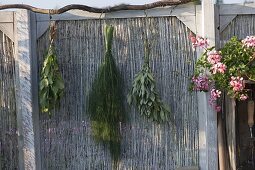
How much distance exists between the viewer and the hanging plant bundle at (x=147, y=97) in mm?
5312

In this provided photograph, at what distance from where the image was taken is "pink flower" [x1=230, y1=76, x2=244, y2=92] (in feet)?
16.3

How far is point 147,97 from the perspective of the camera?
5301mm

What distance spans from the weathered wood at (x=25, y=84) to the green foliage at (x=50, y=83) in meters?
0.20

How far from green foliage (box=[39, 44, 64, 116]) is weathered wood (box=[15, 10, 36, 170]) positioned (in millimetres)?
200

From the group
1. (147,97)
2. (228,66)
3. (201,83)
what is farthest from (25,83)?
(228,66)

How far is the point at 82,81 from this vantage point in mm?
5598

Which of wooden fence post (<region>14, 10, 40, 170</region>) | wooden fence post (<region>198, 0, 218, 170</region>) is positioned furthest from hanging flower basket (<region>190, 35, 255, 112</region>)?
wooden fence post (<region>14, 10, 40, 170</region>)

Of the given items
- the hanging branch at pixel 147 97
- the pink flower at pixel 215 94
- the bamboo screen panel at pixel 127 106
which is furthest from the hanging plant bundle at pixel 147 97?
the pink flower at pixel 215 94

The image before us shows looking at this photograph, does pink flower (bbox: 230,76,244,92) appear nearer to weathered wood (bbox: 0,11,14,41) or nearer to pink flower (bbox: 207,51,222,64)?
pink flower (bbox: 207,51,222,64)

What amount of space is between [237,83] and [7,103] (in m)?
2.91

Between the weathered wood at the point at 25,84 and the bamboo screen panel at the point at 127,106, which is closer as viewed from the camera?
the weathered wood at the point at 25,84

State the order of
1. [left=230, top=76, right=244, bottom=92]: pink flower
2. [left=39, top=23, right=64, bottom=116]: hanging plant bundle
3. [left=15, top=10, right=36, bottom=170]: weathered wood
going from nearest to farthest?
[left=230, top=76, right=244, bottom=92]: pink flower → [left=39, top=23, right=64, bottom=116]: hanging plant bundle → [left=15, top=10, right=36, bottom=170]: weathered wood

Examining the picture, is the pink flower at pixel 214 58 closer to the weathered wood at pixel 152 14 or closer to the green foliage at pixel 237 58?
the green foliage at pixel 237 58

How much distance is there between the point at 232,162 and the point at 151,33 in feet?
6.55
